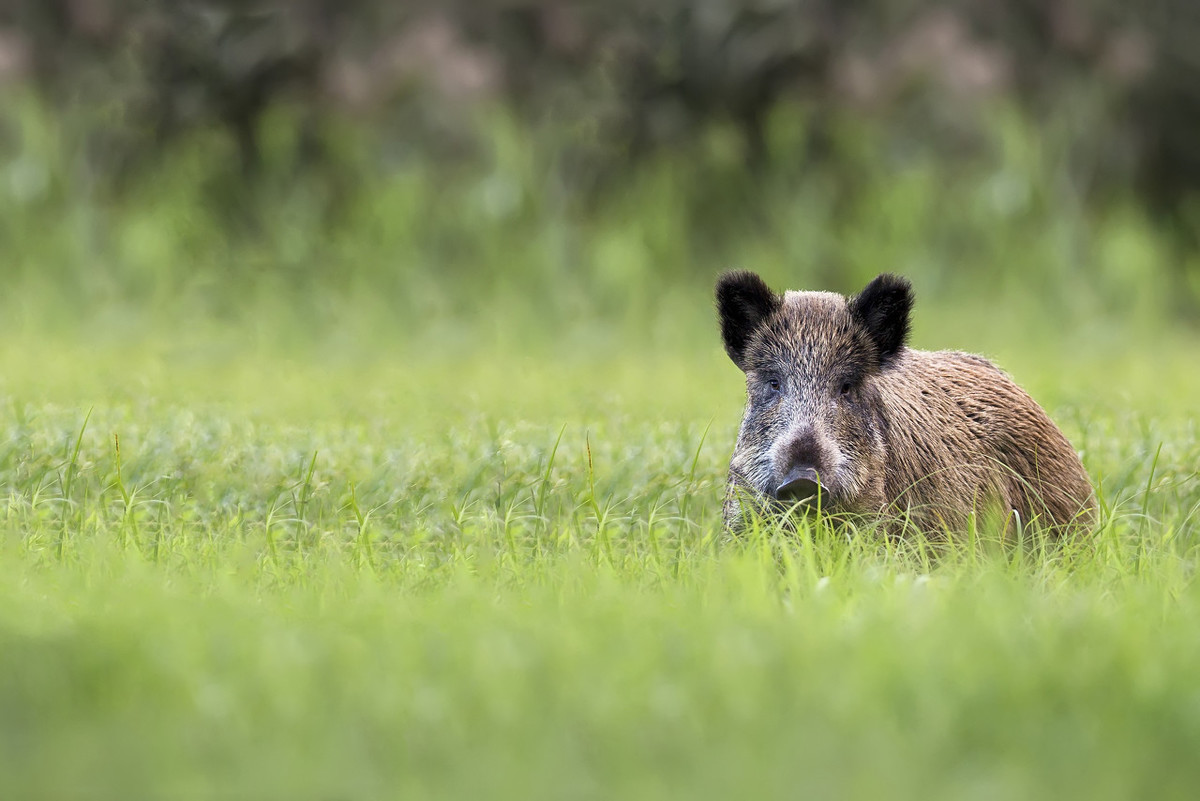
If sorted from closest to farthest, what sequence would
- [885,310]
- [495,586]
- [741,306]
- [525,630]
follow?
[525,630], [495,586], [885,310], [741,306]

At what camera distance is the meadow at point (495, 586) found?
3217mm

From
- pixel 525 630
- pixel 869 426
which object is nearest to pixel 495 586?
pixel 525 630

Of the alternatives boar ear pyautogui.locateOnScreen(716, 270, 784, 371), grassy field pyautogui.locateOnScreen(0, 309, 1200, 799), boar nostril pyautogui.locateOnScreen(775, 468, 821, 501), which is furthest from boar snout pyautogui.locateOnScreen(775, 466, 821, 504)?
boar ear pyautogui.locateOnScreen(716, 270, 784, 371)

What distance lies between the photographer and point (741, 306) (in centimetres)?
575

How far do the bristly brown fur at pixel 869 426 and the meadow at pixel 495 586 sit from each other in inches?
9.2

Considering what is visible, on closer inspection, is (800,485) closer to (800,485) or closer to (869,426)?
(800,485)

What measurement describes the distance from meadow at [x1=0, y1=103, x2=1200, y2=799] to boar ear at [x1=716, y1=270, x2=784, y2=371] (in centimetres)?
69

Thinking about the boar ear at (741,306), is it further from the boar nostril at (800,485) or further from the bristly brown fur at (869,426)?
the boar nostril at (800,485)

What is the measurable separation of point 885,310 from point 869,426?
46 cm

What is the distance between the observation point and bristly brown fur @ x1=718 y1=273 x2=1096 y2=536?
530 cm

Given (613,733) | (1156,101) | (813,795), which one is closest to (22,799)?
(613,733)

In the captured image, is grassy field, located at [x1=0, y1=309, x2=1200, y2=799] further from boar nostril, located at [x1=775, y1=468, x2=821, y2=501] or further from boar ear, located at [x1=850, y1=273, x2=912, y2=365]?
boar ear, located at [x1=850, y1=273, x2=912, y2=365]

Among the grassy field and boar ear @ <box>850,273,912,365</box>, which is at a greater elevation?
boar ear @ <box>850,273,912,365</box>

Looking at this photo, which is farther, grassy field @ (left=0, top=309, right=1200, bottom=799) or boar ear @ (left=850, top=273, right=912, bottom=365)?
boar ear @ (left=850, top=273, right=912, bottom=365)
